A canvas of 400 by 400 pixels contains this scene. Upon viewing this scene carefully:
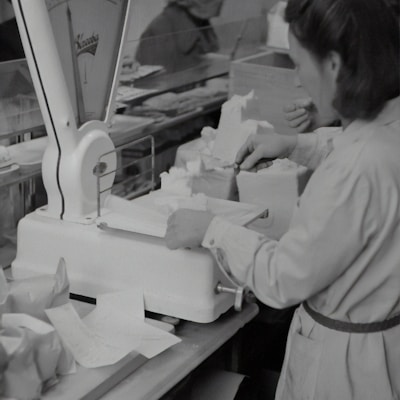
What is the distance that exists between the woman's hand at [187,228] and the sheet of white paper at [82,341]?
0.21 metres

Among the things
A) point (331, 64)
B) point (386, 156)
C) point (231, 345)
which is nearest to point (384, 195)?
point (386, 156)

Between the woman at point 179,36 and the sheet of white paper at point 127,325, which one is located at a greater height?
the woman at point 179,36

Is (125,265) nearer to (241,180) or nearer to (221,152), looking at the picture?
(241,180)

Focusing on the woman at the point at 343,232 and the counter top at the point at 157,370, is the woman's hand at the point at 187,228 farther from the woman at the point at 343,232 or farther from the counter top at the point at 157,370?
the counter top at the point at 157,370

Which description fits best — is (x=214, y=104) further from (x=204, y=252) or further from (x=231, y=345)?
(x=204, y=252)

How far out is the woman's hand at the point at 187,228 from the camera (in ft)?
4.33

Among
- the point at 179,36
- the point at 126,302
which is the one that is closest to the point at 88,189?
the point at 126,302

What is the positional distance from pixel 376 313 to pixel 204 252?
346mm

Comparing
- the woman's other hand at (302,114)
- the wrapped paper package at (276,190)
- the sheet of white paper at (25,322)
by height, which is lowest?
the sheet of white paper at (25,322)

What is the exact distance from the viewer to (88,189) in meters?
1.58

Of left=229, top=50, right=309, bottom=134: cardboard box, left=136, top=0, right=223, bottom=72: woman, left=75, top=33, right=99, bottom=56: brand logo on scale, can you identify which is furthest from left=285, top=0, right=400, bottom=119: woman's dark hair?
left=229, top=50, right=309, bottom=134: cardboard box

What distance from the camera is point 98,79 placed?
1.64m

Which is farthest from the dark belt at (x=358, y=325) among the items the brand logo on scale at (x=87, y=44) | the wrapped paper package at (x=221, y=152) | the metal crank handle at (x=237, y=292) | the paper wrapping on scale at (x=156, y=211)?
the brand logo on scale at (x=87, y=44)

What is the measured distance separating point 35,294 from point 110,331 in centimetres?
15
